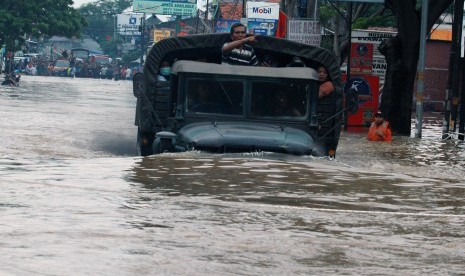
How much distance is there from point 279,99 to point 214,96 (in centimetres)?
83

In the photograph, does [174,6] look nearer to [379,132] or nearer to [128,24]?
[379,132]

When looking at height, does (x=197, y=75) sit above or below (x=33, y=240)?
above

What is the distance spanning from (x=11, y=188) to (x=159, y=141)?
4122 millimetres

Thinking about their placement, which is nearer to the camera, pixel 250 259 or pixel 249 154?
pixel 250 259

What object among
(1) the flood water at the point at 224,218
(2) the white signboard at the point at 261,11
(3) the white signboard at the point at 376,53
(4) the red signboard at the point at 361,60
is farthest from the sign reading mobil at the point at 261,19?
(1) the flood water at the point at 224,218

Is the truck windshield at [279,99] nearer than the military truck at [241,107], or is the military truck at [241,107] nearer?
the military truck at [241,107]

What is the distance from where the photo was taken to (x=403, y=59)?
2856cm

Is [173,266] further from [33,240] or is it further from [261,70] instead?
[261,70]

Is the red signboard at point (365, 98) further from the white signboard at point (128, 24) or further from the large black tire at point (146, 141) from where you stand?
the white signboard at point (128, 24)

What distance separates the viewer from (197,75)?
47.3ft

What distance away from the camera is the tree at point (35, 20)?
71.4 m

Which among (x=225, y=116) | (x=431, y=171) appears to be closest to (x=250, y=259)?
(x=225, y=116)

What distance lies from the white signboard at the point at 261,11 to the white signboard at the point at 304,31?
10712 millimetres

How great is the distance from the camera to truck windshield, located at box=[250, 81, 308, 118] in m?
14.4
